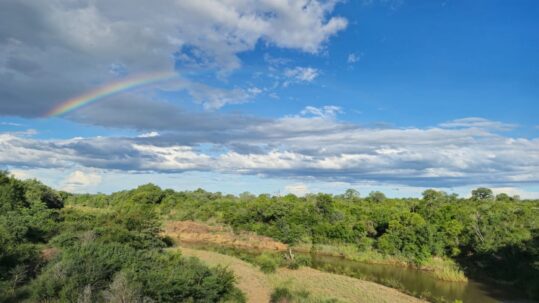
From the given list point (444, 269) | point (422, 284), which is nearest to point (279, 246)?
point (444, 269)

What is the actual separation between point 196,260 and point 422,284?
20.7 metres

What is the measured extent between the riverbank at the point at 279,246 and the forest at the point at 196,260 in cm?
32

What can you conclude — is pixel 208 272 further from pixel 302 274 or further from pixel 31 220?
pixel 31 220

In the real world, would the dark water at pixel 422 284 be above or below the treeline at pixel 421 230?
below

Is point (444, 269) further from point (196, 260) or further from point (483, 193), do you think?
point (483, 193)

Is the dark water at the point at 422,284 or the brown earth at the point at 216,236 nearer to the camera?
the dark water at the point at 422,284

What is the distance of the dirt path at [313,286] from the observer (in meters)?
27.2

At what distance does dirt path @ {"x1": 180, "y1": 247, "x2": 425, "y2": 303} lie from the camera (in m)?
27.2

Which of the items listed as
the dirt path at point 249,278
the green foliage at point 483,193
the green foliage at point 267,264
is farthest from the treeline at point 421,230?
the green foliage at point 483,193

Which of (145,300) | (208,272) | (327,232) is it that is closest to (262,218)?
(327,232)

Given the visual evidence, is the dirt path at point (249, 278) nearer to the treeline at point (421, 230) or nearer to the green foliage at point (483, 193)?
the treeline at point (421, 230)

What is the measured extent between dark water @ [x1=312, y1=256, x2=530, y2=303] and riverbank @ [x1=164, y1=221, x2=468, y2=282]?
4.24 feet

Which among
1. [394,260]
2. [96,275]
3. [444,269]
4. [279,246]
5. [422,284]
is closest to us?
[96,275]

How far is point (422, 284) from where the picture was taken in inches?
1388
